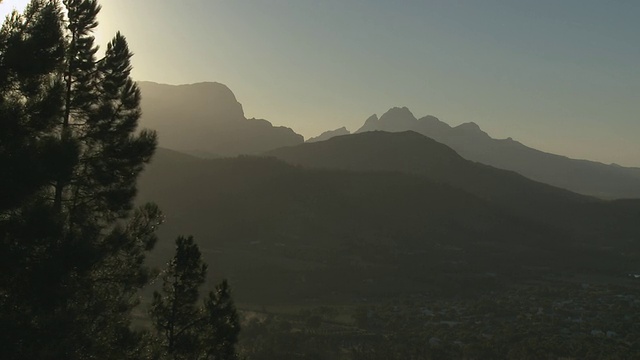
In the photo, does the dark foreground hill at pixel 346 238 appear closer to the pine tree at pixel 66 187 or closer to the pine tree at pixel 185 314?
the pine tree at pixel 185 314

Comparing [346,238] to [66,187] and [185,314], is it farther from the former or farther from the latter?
[66,187]

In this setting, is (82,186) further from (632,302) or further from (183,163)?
→ (183,163)

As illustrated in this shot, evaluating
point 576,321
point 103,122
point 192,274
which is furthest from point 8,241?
point 576,321

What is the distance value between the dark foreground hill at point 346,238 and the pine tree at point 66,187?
3419 inches

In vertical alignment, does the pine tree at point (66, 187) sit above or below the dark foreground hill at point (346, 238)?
above

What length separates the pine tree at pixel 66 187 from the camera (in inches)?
496

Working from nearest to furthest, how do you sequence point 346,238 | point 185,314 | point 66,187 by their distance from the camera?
point 66,187, point 185,314, point 346,238

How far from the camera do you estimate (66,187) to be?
679 inches

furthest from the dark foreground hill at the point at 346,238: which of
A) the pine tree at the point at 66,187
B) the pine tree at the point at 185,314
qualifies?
the pine tree at the point at 66,187

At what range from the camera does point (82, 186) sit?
17.4 metres

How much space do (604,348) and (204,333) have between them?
227 feet

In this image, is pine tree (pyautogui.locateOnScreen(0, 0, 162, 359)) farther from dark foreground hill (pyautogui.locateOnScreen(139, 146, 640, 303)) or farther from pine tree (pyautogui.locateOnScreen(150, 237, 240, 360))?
dark foreground hill (pyautogui.locateOnScreen(139, 146, 640, 303))

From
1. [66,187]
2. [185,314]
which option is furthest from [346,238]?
[66,187]

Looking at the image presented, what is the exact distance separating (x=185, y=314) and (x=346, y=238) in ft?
462
